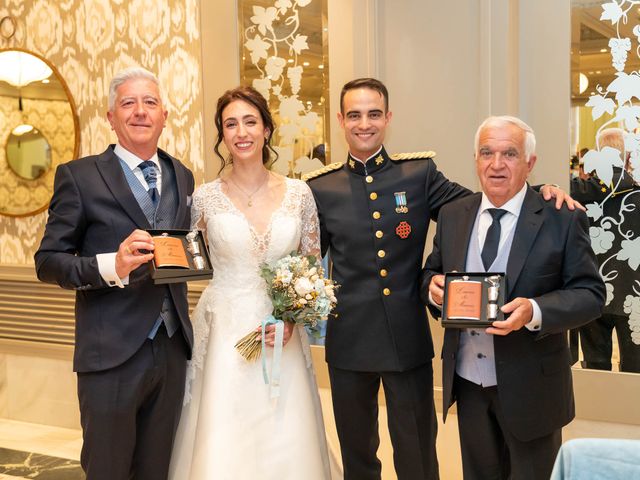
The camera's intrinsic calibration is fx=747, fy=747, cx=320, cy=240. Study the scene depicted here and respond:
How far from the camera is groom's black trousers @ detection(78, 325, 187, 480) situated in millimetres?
2529

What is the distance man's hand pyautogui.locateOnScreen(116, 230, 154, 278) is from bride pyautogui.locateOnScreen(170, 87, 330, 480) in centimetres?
50

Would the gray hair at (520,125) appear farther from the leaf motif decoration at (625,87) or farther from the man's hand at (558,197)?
the leaf motif decoration at (625,87)

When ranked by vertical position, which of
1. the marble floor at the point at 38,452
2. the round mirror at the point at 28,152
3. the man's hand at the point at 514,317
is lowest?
the marble floor at the point at 38,452

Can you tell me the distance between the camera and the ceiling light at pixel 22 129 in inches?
191

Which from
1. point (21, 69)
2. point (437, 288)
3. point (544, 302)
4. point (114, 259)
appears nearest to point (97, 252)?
point (114, 259)

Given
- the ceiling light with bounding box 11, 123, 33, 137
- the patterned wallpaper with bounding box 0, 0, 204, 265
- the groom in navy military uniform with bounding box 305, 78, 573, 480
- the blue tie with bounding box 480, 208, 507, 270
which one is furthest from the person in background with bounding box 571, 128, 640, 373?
the ceiling light with bounding box 11, 123, 33, 137

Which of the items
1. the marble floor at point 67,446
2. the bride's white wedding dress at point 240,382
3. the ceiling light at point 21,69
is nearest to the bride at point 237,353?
the bride's white wedding dress at point 240,382

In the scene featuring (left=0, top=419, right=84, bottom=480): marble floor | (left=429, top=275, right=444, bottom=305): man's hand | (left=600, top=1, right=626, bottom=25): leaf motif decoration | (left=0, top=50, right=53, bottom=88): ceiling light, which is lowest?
(left=0, top=419, right=84, bottom=480): marble floor

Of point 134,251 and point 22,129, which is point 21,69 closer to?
point 22,129

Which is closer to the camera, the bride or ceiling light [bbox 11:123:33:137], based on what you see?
the bride

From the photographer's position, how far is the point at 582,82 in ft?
11.1

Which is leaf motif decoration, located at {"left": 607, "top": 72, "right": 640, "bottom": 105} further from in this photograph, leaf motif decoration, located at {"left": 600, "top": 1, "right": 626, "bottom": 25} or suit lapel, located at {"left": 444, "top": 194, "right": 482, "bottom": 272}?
suit lapel, located at {"left": 444, "top": 194, "right": 482, "bottom": 272}

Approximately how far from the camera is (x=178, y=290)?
2.70 m

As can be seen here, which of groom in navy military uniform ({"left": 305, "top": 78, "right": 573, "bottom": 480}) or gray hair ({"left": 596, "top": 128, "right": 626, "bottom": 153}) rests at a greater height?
gray hair ({"left": 596, "top": 128, "right": 626, "bottom": 153})
